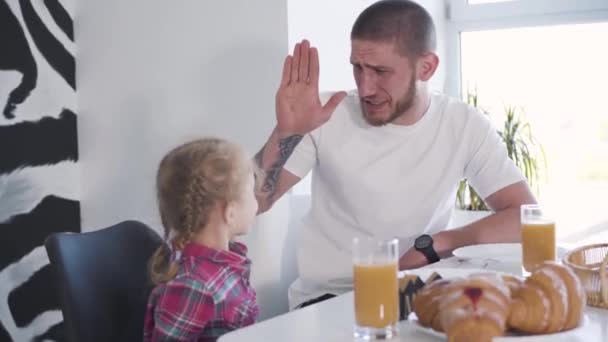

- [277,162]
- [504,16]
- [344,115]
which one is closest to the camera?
[277,162]

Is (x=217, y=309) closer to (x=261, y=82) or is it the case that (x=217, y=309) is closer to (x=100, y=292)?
(x=100, y=292)

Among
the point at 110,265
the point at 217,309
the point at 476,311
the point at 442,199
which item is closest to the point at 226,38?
the point at 442,199

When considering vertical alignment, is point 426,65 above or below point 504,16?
below

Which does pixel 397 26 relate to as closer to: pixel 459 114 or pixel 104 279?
pixel 459 114

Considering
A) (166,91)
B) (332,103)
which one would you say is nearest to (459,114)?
(332,103)

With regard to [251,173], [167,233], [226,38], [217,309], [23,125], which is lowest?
[217,309]

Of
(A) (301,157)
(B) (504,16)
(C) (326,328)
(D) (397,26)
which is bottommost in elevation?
(C) (326,328)

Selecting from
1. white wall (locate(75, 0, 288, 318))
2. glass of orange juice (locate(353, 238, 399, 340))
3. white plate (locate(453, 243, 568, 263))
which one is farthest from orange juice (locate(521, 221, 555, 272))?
white wall (locate(75, 0, 288, 318))

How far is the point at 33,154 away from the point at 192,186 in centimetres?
122

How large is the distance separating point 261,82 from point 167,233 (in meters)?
0.87

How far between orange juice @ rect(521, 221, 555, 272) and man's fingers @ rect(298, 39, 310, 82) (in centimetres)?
62

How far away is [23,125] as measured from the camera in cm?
252

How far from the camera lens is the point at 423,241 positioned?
1.87m

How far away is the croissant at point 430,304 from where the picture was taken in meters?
1.10
